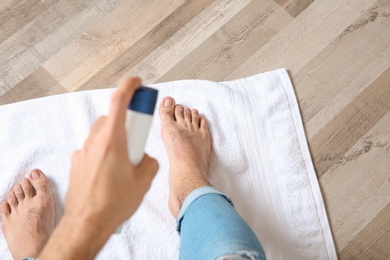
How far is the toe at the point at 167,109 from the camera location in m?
1.21

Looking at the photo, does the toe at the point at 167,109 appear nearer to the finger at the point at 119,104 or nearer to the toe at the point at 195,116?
the toe at the point at 195,116

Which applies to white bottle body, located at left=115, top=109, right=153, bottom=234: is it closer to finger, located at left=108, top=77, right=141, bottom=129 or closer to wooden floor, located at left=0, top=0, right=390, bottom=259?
finger, located at left=108, top=77, right=141, bottom=129

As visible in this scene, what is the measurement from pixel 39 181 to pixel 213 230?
47 centimetres

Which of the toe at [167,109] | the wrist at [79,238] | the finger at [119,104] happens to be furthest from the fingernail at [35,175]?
the finger at [119,104]

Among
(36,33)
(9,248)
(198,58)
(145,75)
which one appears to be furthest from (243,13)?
(9,248)

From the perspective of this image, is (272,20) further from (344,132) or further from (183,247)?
(183,247)

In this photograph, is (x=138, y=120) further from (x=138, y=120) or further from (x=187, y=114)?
(x=187, y=114)

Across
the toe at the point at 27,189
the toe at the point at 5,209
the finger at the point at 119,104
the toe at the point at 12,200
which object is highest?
the finger at the point at 119,104

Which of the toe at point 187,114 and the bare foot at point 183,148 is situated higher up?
the toe at point 187,114

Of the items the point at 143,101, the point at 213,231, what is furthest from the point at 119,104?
the point at 213,231

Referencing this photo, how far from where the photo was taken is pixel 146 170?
655mm

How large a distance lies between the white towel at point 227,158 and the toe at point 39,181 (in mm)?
23

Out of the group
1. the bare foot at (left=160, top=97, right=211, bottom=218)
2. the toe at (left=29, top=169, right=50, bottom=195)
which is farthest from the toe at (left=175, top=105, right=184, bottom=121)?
the toe at (left=29, top=169, right=50, bottom=195)

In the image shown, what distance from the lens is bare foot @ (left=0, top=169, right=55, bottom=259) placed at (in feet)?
3.53
